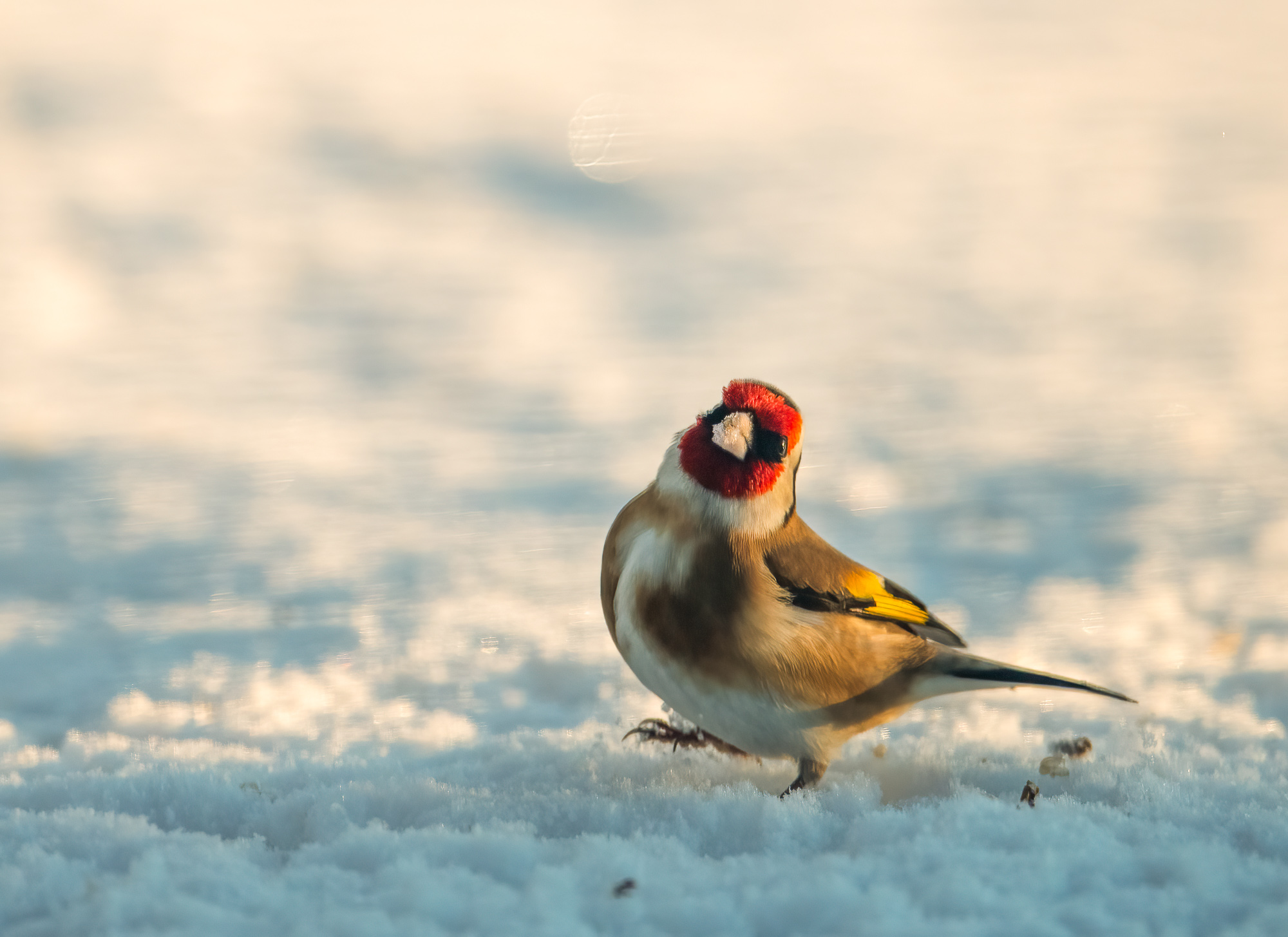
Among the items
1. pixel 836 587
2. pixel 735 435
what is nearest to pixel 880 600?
A: pixel 836 587

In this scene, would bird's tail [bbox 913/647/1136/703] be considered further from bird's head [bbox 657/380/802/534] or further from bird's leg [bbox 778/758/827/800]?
bird's head [bbox 657/380/802/534]

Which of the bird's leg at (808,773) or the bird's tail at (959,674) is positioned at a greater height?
the bird's tail at (959,674)

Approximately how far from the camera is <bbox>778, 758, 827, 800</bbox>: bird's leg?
2.00m

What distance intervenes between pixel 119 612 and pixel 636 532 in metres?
1.91

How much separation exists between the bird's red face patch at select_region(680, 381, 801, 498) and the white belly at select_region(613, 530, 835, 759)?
0.14 meters

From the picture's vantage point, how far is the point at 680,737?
91.4 inches

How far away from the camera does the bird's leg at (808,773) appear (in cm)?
200

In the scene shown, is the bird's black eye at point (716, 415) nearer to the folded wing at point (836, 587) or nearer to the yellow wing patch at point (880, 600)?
the folded wing at point (836, 587)

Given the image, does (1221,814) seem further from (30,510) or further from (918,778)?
(30,510)

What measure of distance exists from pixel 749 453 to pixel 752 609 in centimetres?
28

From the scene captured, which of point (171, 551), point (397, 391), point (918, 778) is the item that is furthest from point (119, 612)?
point (918, 778)

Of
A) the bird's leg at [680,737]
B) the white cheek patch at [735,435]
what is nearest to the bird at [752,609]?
the white cheek patch at [735,435]

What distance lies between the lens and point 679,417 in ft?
13.8

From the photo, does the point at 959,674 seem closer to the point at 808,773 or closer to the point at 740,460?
the point at 808,773
